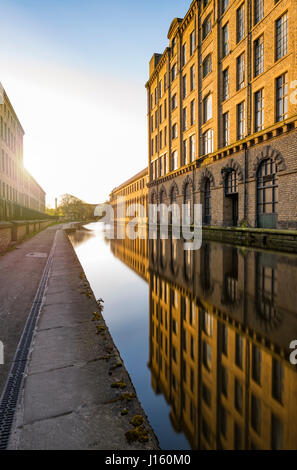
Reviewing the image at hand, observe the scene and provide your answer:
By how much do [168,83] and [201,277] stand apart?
36736mm

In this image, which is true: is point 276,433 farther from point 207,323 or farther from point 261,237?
point 261,237

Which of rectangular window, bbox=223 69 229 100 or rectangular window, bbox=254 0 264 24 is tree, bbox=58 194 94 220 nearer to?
rectangular window, bbox=223 69 229 100

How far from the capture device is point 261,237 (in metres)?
17.0

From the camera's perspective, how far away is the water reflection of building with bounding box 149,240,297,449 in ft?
6.81

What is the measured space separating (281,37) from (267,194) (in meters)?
10.0

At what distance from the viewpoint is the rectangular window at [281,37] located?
16.4 metres

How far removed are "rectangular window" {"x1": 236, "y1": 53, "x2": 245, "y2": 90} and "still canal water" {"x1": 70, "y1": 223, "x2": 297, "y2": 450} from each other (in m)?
19.9

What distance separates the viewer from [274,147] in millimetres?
16859

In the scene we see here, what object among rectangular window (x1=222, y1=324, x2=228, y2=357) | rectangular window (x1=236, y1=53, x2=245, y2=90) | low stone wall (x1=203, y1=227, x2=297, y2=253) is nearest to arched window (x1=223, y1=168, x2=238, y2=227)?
low stone wall (x1=203, y1=227, x2=297, y2=253)

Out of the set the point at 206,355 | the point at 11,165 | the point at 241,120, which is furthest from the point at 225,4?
the point at 11,165

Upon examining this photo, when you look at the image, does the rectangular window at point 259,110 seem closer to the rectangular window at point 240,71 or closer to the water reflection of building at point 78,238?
the rectangular window at point 240,71

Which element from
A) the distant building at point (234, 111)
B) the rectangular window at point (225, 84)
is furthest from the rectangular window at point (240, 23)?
the rectangular window at point (225, 84)

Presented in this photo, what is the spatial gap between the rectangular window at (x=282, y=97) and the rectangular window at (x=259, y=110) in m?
1.51

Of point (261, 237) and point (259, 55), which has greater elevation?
point (259, 55)
